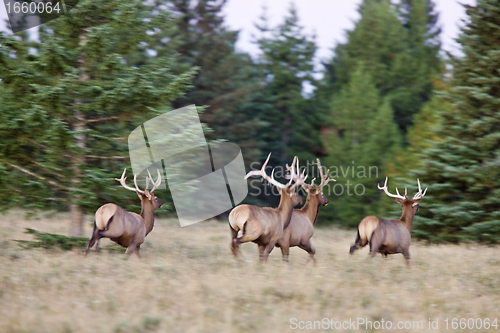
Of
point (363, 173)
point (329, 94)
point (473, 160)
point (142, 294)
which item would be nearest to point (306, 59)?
point (329, 94)

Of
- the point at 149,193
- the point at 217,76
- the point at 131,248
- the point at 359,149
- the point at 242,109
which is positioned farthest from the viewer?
the point at 359,149

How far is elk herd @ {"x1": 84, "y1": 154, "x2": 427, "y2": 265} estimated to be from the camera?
8906mm

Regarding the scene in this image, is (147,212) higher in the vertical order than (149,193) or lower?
lower

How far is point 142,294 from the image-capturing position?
6.67m

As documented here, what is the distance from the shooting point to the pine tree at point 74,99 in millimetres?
9414

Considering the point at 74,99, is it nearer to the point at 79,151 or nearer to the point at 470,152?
the point at 79,151

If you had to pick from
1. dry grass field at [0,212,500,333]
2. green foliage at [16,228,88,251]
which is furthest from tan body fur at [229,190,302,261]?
green foliage at [16,228,88,251]

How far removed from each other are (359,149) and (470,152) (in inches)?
572

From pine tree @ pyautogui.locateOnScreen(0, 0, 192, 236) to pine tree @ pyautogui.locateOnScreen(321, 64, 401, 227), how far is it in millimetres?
20046

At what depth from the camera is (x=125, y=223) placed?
9.09m

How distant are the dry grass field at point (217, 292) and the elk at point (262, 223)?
454mm

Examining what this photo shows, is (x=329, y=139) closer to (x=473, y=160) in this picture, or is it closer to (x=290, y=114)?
(x=290, y=114)

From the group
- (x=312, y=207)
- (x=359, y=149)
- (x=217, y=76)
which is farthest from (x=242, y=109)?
(x=312, y=207)

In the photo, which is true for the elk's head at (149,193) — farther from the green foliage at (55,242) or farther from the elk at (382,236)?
the elk at (382,236)
